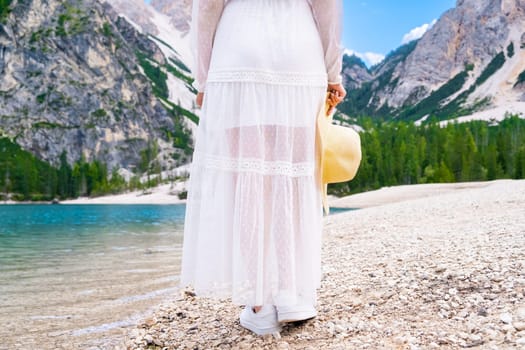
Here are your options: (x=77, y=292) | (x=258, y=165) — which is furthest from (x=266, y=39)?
(x=77, y=292)

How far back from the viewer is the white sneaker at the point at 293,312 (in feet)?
11.1

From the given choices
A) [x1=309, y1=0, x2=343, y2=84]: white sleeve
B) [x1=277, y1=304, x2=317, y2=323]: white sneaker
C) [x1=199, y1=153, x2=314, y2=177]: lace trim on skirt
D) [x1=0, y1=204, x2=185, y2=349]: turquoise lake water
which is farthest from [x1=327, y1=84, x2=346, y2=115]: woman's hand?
[x1=0, y1=204, x2=185, y2=349]: turquoise lake water

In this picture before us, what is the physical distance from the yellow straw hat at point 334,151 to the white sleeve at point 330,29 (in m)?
0.31

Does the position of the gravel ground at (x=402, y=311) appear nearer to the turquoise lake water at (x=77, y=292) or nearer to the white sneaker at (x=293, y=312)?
the white sneaker at (x=293, y=312)

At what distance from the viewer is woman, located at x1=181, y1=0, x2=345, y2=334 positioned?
121 inches

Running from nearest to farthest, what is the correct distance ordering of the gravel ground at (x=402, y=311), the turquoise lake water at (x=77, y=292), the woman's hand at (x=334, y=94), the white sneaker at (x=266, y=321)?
the gravel ground at (x=402, y=311), the white sneaker at (x=266, y=321), the woman's hand at (x=334, y=94), the turquoise lake water at (x=77, y=292)

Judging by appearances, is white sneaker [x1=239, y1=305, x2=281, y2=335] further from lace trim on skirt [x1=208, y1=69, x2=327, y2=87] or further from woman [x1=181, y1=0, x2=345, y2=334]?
lace trim on skirt [x1=208, y1=69, x2=327, y2=87]

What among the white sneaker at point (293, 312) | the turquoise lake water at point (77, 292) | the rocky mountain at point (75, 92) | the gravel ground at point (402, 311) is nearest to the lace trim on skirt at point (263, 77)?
the white sneaker at point (293, 312)

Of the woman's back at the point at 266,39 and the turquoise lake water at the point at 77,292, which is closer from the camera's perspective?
the woman's back at the point at 266,39

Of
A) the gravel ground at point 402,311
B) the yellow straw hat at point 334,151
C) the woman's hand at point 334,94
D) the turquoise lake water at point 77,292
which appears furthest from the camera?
the turquoise lake water at point 77,292

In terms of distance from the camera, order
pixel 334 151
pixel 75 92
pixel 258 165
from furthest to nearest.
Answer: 1. pixel 75 92
2. pixel 334 151
3. pixel 258 165

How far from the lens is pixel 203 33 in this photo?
3.42 m

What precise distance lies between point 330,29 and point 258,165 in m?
1.15

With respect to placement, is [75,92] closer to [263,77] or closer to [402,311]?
[263,77]
